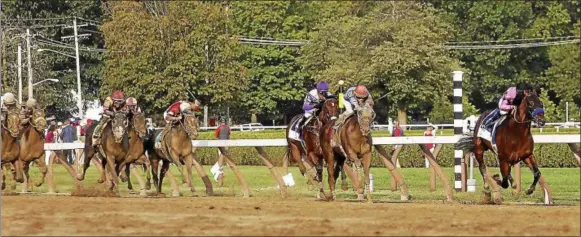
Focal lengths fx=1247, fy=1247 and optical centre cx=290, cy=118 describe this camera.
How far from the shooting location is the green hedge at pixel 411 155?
3177 cm

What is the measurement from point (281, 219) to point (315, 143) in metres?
7.53

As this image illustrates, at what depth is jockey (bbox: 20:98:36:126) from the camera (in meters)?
24.0

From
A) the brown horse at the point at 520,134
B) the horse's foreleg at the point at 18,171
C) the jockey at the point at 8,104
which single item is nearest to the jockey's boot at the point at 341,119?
the brown horse at the point at 520,134

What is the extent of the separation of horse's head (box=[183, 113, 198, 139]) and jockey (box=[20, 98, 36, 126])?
3.32 metres

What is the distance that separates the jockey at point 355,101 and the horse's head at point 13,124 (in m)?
6.90

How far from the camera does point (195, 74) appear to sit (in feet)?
197

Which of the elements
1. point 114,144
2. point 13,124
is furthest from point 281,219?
point 13,124

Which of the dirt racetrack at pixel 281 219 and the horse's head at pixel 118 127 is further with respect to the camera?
the horse's head at pixel 118 127

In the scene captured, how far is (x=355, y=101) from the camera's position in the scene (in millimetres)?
19594

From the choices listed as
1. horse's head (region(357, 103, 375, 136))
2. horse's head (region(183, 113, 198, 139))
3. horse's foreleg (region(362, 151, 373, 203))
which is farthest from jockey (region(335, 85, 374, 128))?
horse's head (region(183, 113, 198, 139))

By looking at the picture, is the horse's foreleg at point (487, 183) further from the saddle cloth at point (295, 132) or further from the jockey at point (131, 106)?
the jockey at point (131, 106)

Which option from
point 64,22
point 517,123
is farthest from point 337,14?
point 517,123

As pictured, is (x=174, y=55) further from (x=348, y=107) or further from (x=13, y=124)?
(x=348, y=107)

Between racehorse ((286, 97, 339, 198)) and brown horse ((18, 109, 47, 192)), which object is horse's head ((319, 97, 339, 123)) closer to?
racehorse ((286, 97, 339, 198))
